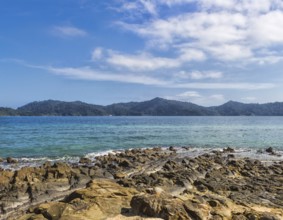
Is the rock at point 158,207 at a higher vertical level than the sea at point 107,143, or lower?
higher

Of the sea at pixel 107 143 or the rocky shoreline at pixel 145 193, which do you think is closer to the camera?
the rocky shoreline at pixel 145 193

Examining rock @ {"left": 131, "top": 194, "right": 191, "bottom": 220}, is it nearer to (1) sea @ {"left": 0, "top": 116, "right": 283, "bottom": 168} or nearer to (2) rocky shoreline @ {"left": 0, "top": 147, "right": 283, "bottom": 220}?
(2) rocky shoreline @ {"left": 0, "top": 147, "right": 283, "bottom": 220}

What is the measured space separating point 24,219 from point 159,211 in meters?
5.52

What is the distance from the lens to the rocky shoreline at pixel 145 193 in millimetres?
14977

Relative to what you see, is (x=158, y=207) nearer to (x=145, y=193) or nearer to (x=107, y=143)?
(x=145, y=193)

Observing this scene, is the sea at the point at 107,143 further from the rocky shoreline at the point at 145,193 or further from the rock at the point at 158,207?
the rock at the point at 158,207

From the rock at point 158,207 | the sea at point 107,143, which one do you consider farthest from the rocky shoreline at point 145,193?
the sea at point 107,143

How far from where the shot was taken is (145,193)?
16891mm

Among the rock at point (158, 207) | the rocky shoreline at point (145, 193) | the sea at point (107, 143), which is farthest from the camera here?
the sea at point (107, 143)

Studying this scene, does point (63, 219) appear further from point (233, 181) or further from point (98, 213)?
point (233, 181)

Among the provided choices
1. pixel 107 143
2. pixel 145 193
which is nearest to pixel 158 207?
pixel 145 193

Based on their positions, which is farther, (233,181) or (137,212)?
(233,181)

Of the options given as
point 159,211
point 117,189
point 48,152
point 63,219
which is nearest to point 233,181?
point 117,189

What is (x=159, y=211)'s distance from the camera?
1448 cm
